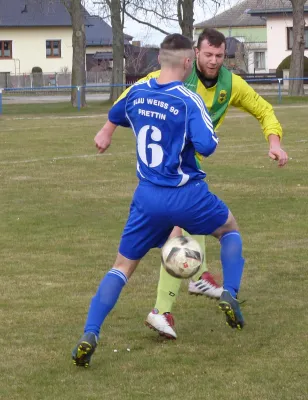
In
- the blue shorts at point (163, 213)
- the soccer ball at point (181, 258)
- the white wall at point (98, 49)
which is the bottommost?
the soccer ball at point (181, 258)

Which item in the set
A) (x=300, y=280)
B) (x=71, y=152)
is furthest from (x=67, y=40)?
(x=300, y=280)

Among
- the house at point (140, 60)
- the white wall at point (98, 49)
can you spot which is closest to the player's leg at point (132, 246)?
the house at point (140, 60)

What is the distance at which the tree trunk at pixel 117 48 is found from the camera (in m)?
43.3

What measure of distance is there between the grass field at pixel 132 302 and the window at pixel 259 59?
73.0 m

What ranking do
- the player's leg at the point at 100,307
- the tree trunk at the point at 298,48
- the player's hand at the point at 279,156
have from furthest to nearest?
the tree trunk at the point at 298,48
the player's hand at the point at 279,156
the player's leg at the point at 100,307

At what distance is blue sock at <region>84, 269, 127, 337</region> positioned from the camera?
5973 millimetres

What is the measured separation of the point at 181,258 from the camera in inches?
245

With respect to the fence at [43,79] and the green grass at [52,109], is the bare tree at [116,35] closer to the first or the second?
the green grass at [52,109]

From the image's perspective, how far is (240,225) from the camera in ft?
36.2

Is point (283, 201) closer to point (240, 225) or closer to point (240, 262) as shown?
point (240, 225)

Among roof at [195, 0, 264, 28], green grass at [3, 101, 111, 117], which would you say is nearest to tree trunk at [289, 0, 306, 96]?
green grass at [3, 101, 111, 117]

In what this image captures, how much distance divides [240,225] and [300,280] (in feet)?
9.50

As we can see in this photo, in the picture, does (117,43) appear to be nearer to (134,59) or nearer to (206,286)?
(134,59)

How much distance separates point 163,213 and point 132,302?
5.66ft
